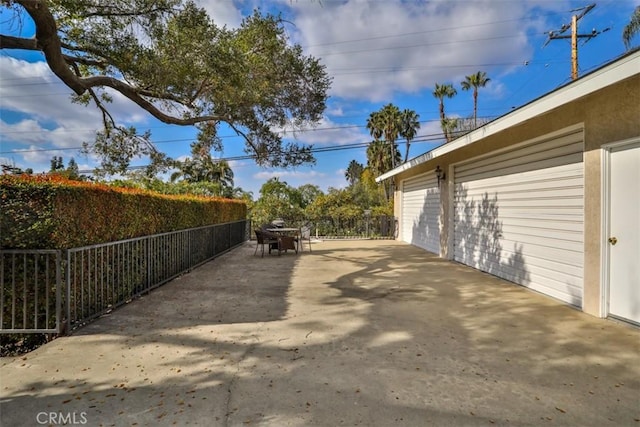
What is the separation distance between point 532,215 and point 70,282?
263 inches

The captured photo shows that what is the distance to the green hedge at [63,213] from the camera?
3455mm

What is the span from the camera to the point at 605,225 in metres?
4.23

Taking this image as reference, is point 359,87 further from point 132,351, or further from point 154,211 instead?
point 132,351

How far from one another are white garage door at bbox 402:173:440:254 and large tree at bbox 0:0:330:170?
419 cm

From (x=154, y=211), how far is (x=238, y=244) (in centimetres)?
735

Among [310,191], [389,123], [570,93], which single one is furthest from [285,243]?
[389,123]

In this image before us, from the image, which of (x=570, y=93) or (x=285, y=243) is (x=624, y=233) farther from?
(x=285, y=243)

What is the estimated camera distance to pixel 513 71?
654 inches

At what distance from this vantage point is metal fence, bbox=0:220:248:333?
11.7ft

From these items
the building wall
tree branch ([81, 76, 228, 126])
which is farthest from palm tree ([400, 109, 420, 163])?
the building wall

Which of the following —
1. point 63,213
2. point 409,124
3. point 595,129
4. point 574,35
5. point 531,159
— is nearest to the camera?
point 63,213

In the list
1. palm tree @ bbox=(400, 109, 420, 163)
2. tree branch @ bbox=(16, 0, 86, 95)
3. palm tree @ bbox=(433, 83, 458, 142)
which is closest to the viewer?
tree branch @ bbox=(16, 0, 86, 95)

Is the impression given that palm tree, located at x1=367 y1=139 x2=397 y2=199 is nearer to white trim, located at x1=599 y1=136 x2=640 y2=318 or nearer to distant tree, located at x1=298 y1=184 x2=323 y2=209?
distant tree, located at x1=298 y1=184 x2=323 y2=209

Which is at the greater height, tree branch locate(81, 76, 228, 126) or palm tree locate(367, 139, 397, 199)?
palm tree locate(367, 139, 397, 199)
